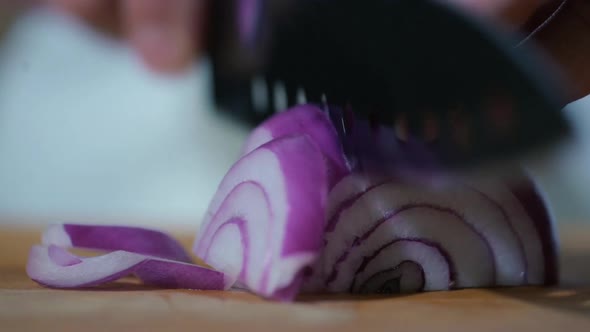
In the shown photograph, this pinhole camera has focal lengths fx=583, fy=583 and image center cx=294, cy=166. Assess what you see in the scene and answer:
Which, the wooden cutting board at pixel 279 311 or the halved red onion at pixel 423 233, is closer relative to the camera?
the wooden cutting board at pixel 279 311

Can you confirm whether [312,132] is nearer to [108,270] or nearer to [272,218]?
[272,218]

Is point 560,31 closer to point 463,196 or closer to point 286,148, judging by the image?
point 463,196

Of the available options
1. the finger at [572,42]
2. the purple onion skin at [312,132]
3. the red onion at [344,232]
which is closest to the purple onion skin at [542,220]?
the red onion at [344,232]

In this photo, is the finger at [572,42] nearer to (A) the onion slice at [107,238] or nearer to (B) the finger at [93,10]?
(A) the onion slice at [107,238]

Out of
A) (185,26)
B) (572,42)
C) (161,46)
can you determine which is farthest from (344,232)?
(161,46)

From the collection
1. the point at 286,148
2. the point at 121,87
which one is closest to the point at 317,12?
the point at 286,148

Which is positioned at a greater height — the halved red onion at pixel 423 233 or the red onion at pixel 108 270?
the halved red onion at pixel 423 233
